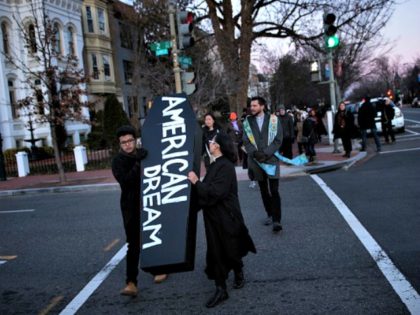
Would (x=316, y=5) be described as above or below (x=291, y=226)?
above

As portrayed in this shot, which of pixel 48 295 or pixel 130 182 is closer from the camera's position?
pixel 130 182

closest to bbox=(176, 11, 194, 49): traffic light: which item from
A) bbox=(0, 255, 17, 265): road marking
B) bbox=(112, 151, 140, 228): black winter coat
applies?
bbox=(0, 255, 17, 265): road marking

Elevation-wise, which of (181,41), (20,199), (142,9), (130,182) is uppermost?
(142,9)

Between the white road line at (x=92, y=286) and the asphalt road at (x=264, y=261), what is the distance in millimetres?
37

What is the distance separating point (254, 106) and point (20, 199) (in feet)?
29.3

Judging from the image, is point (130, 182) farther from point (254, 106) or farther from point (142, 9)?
point (142, 9)

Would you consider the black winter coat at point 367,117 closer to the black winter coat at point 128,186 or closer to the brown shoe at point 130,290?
the black winter coat at point 128,186

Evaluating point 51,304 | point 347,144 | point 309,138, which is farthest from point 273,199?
point 347,144

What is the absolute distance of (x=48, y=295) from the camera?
4691mm

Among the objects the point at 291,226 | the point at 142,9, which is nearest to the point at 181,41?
the point at 291,226

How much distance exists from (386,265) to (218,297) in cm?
186

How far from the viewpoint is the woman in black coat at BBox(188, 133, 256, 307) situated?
13.2ft

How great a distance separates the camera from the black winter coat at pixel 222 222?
159 inches

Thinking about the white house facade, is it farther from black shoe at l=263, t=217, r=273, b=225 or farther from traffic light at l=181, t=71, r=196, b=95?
black shoe at l=263, t=217, r=273, b=225
